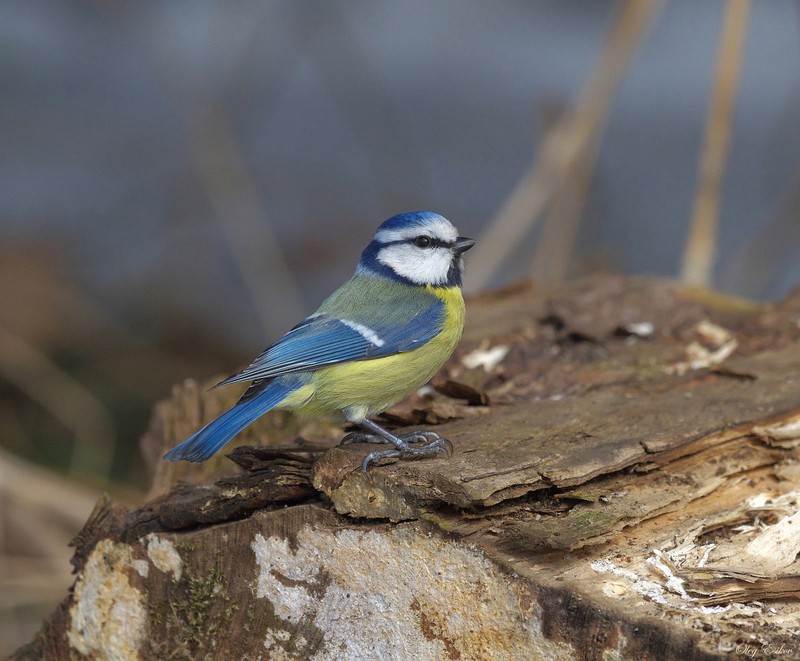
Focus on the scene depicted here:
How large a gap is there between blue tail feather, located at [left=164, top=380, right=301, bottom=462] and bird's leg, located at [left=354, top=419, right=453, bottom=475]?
0.20 meters

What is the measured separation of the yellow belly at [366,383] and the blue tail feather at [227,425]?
42mm

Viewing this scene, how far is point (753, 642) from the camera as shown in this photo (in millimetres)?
1314

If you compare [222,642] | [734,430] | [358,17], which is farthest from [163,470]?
[358,17]

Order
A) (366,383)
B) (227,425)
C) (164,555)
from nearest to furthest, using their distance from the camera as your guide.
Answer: (164,555) → (227,425) → (366,383)

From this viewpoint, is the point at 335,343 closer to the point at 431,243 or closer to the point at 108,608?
the point at 431,243

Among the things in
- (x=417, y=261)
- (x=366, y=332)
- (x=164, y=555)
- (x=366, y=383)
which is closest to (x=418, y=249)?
(x=417, y=261)

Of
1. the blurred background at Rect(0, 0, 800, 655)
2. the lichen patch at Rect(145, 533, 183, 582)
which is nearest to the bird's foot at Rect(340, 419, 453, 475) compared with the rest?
the lichen patch at Rect(145, 533, 183, 582)

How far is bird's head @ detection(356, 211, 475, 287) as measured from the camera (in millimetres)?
2355

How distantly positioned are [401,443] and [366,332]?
0.30m

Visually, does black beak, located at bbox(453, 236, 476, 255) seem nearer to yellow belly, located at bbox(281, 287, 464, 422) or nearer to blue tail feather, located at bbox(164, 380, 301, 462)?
yellow belly, located at bbox(281, 287, 464, 422)

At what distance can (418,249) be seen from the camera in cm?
239

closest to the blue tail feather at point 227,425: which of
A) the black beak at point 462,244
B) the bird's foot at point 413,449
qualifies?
the bird's foot at point 413,449

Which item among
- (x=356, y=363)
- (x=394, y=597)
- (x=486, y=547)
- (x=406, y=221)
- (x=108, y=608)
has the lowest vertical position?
(x=108, y=608)

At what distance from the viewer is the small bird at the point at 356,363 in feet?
6.34
